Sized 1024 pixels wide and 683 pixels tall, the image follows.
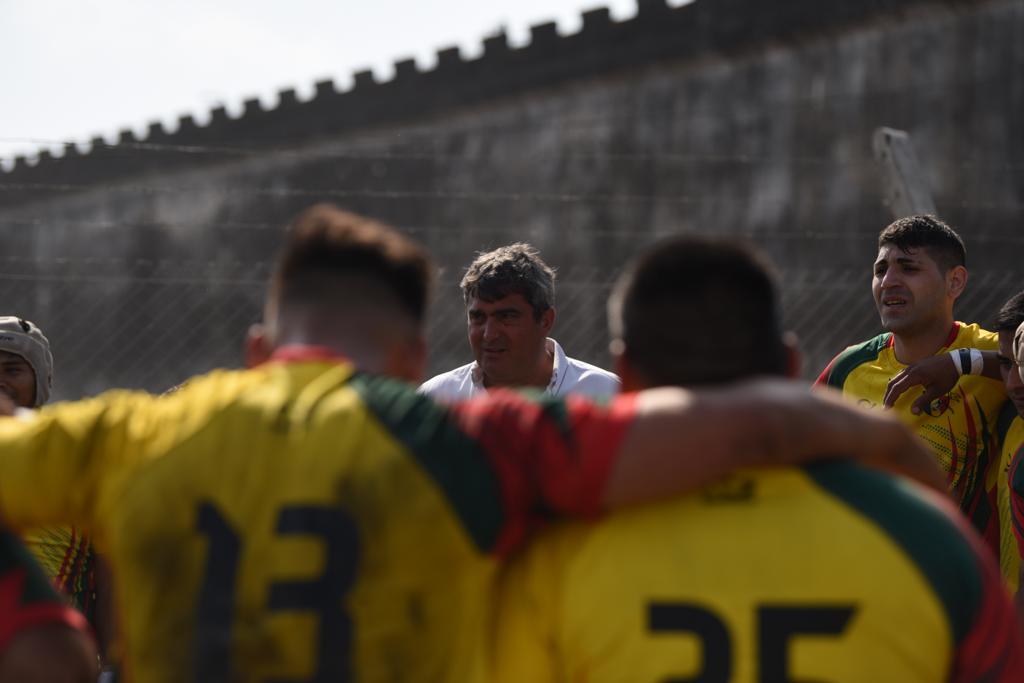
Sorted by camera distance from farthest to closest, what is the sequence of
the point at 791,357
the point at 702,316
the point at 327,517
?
the point at 791,357
the point at 702,316
the point at 327,517

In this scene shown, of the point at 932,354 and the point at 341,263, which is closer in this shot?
the point at 341,263

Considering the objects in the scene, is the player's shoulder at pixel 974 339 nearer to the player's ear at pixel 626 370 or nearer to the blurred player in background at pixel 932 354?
the blurred player in background at pixel 932 354

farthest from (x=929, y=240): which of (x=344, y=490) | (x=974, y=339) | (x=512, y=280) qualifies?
(x=344, y=490)

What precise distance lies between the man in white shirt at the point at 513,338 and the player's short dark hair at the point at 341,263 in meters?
3.04

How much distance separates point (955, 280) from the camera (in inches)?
207

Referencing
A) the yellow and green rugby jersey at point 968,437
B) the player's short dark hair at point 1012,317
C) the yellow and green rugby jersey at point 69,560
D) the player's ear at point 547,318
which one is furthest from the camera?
the player's ear at point 547,318

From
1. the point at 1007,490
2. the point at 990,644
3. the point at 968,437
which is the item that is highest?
the point at 990,644

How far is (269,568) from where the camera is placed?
1.96 meters

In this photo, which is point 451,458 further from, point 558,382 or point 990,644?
point 558,382

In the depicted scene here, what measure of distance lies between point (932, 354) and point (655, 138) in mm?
17911

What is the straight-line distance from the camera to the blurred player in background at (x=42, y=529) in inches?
169

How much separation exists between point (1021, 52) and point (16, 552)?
20.8m

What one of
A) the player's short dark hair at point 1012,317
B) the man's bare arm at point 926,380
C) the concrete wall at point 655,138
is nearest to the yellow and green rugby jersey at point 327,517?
the man's bare arm at point 926,380

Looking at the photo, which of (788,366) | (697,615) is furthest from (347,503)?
(788,366)
